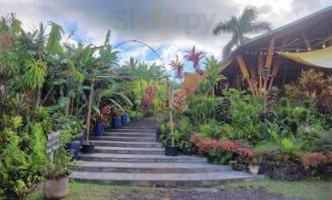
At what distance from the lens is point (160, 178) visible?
7.41 metres

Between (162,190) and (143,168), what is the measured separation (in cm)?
116

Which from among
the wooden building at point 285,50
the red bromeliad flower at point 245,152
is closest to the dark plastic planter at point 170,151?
the red bromeliad flower at point 245,152

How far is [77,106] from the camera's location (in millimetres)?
10609

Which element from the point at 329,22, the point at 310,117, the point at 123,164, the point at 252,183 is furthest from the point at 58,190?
the point at 329,22

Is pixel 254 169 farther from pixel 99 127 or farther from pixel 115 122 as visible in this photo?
pixel 115 122

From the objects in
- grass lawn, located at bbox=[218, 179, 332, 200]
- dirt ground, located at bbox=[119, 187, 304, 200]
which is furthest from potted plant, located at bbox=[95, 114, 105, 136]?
grass lawn, located at bbox=[218, 179, 332, 200]

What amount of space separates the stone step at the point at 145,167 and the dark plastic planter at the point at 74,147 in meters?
0.30

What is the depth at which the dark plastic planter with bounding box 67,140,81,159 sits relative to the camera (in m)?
8.63

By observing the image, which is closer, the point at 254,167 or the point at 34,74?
the point at 254,167

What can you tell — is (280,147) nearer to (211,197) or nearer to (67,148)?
(211,197)

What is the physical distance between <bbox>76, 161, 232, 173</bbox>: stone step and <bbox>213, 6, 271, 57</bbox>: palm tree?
25.2 meters

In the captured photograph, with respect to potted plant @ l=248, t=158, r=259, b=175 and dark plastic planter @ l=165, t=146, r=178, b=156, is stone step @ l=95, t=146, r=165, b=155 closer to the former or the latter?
dark plastic planter @ l=165, t=146, r=178, b=156

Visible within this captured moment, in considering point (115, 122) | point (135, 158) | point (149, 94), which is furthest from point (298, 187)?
point (149, 94)

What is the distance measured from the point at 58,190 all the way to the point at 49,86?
14.1 feet
